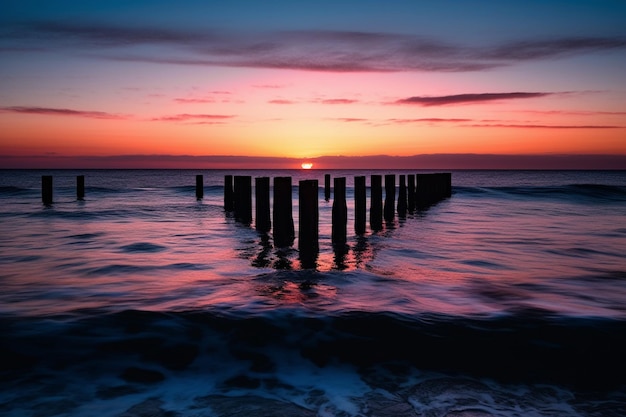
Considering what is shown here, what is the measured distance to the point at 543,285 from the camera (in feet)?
24.5

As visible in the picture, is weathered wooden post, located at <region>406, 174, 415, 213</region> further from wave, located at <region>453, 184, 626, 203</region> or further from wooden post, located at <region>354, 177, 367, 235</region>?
wave, located at <region>453, 184, 626, 203</region>

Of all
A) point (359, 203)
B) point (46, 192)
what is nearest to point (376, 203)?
A: point (359, 203)

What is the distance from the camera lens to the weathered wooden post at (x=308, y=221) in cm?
846

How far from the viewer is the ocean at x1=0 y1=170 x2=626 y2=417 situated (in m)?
3.97

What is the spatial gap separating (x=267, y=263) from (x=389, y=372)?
14.4ft

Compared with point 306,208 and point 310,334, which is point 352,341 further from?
point 306,208

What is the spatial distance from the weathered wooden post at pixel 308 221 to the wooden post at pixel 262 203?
296 cm

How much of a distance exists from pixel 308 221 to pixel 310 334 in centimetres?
354

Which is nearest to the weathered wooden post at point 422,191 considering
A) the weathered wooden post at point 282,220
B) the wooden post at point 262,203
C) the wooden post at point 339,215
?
the wooden post at point 262,203

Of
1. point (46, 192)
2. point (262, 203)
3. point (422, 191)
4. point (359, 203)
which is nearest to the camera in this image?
point (262, 203)

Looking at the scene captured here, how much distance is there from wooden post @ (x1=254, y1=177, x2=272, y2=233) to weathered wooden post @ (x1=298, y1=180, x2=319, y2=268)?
2963 millimetres

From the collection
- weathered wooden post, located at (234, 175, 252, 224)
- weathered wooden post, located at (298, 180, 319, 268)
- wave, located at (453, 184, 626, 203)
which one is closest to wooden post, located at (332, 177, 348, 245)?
weathered wooden post, located at (298, 180, 319, 268)

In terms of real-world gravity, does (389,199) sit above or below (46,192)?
below

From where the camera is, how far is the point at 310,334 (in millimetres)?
5211
